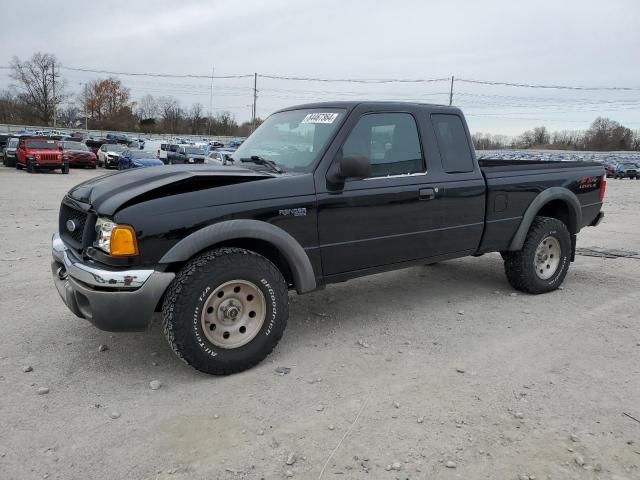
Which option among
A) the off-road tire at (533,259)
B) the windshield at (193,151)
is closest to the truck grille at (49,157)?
the windshield at (193,151)

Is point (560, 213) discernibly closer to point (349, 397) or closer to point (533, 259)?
point (533, 259)

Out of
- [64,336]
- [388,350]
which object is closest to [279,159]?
[388,350]

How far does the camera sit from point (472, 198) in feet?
16.1

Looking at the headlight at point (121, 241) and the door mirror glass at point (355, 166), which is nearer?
the headlight at point (121, 241)

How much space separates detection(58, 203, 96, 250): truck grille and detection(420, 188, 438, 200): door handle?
2.64 meters

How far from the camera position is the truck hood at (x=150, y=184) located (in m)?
3.35

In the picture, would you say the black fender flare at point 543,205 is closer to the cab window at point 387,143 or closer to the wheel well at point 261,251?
the cab window at point 387,143

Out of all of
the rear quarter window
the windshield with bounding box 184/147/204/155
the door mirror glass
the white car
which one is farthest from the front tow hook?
the windshield with bounding box 184/147/204/155

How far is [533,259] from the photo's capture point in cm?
552

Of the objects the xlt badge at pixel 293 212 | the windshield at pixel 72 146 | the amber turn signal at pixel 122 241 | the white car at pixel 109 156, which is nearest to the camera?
the amber turn signal at pixel 122 241

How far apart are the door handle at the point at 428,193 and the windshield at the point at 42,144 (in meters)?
25.9

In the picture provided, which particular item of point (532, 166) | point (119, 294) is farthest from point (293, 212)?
point (532, 166)

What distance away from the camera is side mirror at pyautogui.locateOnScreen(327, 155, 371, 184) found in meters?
3.79

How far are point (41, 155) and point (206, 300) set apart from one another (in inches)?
1014
